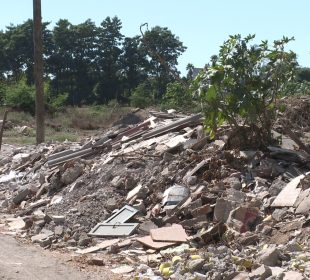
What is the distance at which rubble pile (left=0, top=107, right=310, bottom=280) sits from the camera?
19.6 feet

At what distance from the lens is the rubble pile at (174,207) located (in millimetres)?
5984

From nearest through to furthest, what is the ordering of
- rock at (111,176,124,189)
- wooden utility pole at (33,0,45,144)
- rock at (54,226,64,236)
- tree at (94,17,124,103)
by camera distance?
1. rock at (54,226,64,236)
2. rock at (111,176,124,189)
3. wooden utility pole at (33,0,45,144)
4. tree at (94,17,124,103)

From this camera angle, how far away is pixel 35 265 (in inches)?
252

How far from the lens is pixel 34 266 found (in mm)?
6344

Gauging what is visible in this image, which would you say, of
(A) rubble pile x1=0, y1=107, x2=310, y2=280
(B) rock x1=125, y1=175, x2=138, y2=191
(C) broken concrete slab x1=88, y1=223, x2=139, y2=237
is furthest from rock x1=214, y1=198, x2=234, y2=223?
(B) rock x1=125, y1=175, x2=138, y2=191

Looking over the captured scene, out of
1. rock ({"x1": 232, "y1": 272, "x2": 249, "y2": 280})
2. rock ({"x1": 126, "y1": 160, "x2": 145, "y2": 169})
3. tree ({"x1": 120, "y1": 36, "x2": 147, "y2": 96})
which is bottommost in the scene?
rock ({"x1": 232, "y1": 272, "x2": 249, "y2": 280})

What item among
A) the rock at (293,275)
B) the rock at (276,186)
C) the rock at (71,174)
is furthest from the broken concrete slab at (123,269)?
the rock at (71,174)

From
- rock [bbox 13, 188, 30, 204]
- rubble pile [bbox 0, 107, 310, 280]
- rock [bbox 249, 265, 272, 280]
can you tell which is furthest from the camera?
rock [bbox 13, 188, 30, 204]

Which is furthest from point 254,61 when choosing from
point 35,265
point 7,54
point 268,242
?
point 7,54

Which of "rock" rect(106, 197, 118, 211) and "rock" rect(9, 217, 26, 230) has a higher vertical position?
"rock" rect(106, 197, 118, 211)

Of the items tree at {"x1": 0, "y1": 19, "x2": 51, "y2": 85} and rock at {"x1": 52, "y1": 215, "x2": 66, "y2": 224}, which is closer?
rock at {"x1": 52, "y1": 215, "x2": 66, "y2": 224}

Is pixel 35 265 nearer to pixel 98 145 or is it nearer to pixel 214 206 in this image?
pixel 214 206

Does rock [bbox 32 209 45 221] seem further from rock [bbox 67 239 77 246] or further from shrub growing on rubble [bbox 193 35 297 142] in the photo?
shrub growing on rubble [bbox 193 35 297 142]

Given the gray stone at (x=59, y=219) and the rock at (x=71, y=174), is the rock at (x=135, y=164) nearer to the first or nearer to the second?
the rock at (x=71, y=174)
